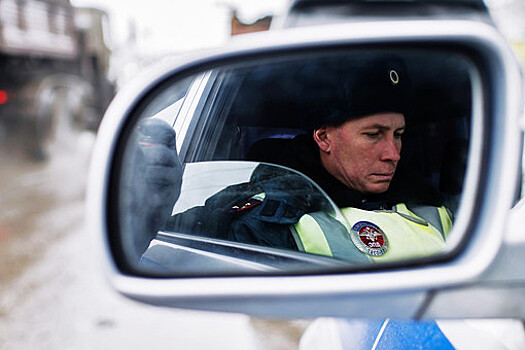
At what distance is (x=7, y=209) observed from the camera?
692 cm

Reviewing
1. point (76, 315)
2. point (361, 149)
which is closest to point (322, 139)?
point (361, 149)

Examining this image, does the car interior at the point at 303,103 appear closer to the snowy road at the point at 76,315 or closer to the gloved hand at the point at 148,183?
the gloved hand at the point at 148,183

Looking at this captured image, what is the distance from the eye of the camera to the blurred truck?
929cm

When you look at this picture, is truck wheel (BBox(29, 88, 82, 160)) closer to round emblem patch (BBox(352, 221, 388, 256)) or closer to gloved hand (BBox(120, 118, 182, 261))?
gloved hand (BBox(120, 118, 182, 261))

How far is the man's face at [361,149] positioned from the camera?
49.8 inches

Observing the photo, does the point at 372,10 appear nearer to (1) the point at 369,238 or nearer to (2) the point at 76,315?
(1) the point at 369,238

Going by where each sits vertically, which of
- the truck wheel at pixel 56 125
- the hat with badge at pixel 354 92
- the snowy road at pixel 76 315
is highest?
the hat with badge at pixel 354 92

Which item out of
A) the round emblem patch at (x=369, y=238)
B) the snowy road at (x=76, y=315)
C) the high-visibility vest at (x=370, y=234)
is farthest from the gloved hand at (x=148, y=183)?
the snowy road at (x=76, y=315)

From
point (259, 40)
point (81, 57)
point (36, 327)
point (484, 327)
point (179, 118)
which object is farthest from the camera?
point (81, 57)

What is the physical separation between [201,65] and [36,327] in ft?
11.0

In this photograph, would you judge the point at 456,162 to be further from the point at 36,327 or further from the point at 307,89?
the point at 36,327

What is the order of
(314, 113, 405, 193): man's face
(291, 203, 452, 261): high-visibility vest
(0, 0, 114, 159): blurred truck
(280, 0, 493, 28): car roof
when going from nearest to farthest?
(291, 203, 452, 261): high-visibility vest
(314, 113, 405, 193): man's face
(280, 0, 493, 28): car roof
(0, 0, 114, 159): blurred truck

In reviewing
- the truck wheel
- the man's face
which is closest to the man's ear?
the man's face

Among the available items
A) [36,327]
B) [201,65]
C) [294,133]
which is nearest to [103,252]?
[201,65]
